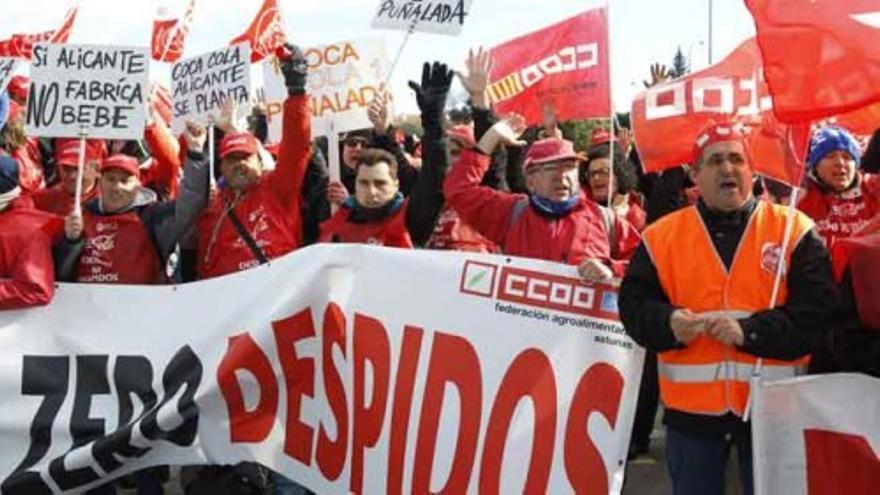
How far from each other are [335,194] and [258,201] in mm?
681

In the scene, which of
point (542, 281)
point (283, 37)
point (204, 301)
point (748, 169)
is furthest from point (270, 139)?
point (748, 169)

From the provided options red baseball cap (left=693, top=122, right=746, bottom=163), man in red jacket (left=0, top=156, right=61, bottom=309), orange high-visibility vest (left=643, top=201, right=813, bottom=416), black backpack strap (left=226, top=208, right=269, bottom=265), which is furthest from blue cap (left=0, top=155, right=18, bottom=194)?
red baseball cap (left=693, top=122, right=746, bottom=163)

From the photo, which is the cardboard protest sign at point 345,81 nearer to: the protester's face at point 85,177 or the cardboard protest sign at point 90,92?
the protester's face at point 85,177

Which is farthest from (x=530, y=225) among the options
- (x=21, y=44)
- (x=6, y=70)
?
(x=21, y=44)

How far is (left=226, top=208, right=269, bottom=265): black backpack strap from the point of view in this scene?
580 centimetres

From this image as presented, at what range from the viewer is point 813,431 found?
4.14 m

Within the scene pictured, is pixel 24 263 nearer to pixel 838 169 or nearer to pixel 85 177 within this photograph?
pixel 85 177

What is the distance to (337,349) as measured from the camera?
17.1 ft

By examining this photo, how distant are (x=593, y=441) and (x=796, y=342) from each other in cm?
95

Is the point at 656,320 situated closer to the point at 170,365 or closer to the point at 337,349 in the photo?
the point at 337,349

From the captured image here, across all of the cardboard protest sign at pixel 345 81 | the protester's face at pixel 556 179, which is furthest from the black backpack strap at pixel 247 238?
the cardboard protest sign at pixel 345 81

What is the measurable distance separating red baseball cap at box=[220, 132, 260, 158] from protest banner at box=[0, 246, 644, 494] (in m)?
0.83

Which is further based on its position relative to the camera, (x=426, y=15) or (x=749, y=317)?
(x=426, y=15)

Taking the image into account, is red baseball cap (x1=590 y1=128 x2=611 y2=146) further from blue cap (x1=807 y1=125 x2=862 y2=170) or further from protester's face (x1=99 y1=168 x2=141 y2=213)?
protester's face (x1=99 y1=168 x2=141 y2=213)
